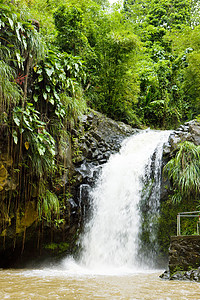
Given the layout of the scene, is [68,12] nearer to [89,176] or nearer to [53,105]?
[53,105]

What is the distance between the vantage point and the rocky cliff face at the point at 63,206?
6.22 meters

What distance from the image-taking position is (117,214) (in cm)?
790

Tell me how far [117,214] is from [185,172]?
7.64ft

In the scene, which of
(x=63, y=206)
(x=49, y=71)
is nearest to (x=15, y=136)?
(x=49, y=71)

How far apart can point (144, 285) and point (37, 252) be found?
4389 millimetres

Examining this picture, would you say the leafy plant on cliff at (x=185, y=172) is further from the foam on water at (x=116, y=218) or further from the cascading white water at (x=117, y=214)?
the cascading white water at (x=117, y=214)

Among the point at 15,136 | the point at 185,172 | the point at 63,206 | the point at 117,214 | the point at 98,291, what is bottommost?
the point at 98,291

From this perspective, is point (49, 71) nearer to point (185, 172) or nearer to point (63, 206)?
point (63, 206)

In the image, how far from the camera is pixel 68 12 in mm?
10477

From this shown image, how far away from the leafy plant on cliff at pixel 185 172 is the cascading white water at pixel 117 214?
0.97 metres

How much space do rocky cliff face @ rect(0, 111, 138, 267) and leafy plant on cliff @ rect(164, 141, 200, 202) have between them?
8.62 feet

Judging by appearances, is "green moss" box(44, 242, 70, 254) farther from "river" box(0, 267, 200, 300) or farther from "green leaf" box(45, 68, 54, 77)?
"green leaf" box(45, 68, 54, 77)

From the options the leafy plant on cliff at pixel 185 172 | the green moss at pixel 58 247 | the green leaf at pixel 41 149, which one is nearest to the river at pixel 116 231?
the green moss at pixel 58 247

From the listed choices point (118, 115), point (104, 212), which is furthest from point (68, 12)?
point (104, 212)
